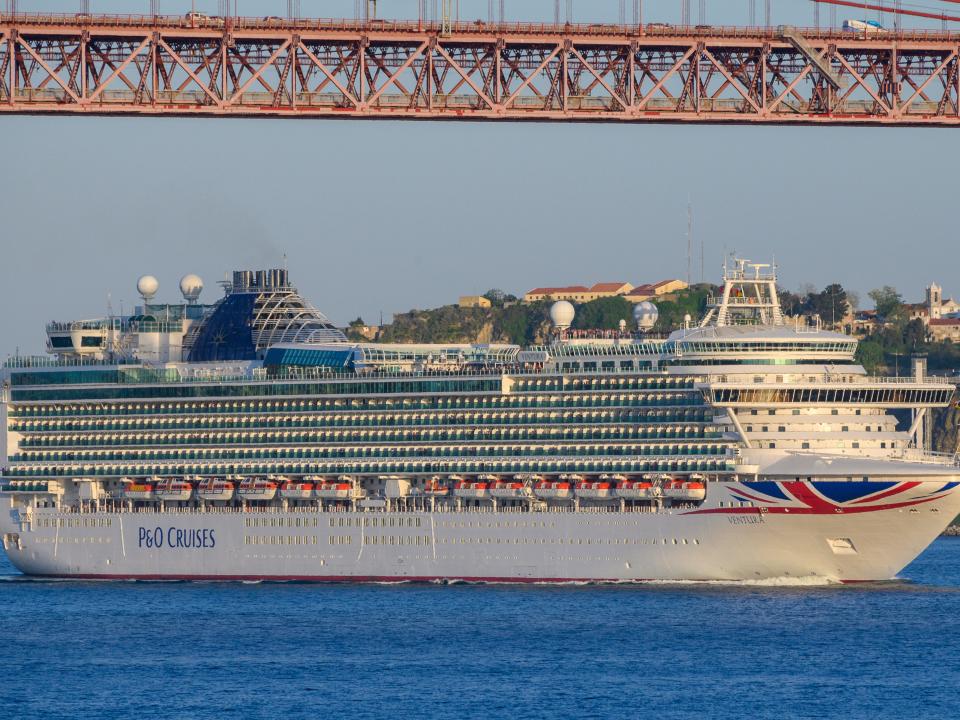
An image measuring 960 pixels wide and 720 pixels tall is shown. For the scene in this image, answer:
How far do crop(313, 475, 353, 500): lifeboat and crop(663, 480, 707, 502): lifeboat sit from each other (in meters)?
10.4

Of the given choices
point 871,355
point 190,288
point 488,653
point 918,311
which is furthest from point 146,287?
point 918,311

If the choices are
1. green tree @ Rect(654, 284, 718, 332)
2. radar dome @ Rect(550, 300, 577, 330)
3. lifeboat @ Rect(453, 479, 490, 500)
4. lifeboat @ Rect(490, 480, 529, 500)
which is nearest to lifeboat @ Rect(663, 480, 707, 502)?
lifeboat @ Rect(490, 480, 529, 500)

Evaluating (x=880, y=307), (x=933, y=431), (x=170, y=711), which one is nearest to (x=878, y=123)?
(x=170, y=711)

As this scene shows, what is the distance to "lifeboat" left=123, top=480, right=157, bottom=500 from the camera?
7444 cm

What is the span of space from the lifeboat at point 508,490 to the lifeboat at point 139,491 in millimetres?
11768

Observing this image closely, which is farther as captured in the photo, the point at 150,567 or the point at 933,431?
the point at 933,431

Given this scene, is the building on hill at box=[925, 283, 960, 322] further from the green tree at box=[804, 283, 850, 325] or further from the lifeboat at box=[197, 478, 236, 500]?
the lifeboat at box=[197, 478, 236, 500]

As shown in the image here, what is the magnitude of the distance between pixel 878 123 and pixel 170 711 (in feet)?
72.6

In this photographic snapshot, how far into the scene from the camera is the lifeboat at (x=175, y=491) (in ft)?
242

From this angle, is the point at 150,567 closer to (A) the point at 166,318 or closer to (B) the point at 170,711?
(A) the point at 166,318

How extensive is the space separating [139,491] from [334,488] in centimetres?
696

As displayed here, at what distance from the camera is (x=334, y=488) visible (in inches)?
2817

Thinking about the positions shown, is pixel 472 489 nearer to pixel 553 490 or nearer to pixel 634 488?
pixel 553 490

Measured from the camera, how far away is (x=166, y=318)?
81.1 metres
